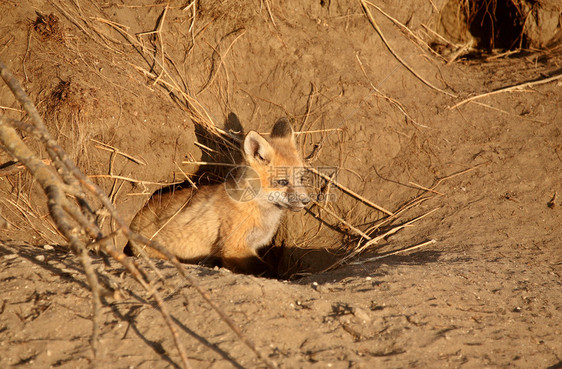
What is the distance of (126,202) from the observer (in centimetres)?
504

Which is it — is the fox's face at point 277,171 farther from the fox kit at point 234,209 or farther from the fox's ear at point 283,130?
the fox's ear at point 283,130

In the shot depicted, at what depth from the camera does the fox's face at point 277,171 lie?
4.86 metres

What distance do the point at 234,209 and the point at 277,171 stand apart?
707 mm

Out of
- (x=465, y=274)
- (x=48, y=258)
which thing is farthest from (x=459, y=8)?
(x=48, y=258)

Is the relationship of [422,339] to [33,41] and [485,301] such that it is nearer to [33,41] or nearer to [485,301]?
[485,301]

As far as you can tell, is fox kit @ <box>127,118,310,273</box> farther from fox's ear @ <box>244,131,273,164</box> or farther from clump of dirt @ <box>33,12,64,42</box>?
clump of dirt @ <box>33,12,64,42</box>

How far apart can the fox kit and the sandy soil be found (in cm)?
41

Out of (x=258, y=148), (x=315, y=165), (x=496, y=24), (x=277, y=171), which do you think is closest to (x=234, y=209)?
(x=277, y=171)

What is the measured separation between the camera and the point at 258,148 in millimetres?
4832

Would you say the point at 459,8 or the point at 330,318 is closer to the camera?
the point at 330,318

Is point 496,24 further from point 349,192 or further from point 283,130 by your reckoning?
point 283,130

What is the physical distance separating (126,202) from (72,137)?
1036 mm

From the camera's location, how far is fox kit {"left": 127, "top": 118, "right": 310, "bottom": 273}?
4977 millimetres

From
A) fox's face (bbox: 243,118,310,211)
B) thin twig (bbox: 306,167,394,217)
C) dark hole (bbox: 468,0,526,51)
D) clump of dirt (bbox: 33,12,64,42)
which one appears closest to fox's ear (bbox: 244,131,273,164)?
fox's face (bbox: 243,118,310,211)
